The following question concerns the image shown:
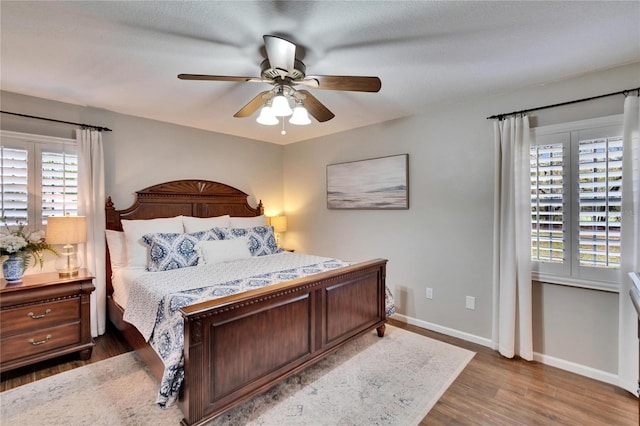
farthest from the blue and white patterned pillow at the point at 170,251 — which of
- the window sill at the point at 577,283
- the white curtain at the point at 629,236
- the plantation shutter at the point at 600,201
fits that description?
the white curtain at the point at 629,236

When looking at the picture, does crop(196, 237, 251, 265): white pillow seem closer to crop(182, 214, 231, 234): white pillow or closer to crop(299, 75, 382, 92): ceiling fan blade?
crop(182, 214, 231, 234): white pillow

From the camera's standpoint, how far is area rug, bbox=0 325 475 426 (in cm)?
197

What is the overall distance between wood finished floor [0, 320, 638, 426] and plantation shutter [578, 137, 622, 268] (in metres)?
0.95

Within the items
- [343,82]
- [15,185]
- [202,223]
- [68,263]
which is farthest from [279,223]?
[343,82]

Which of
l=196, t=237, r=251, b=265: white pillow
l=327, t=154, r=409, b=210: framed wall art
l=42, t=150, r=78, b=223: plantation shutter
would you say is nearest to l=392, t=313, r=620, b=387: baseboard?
l=327, t=154, r=409, b=210: framed wall art

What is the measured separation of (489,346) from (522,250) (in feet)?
3.33

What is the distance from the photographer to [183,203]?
12.6 ft

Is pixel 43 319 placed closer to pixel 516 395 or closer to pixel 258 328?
pixel 258 328

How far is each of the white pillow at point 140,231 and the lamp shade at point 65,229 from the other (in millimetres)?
396

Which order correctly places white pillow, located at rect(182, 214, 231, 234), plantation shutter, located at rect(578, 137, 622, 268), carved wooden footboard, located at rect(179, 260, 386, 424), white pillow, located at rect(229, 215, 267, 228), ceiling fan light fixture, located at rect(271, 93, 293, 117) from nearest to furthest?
carved wooden footboard, located at rect(179, 260, 386, 424) < ceiling fan light fixture, located at rect(271, 93, 293, 117) < plantation shutter, located at rect(578, 137, 622, 268) < white pillow, located at rect(182, 214, 231, 234) < white pillow, located at rect(229, 215, 267, 228)

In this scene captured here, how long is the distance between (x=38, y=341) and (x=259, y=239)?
6.95 feet

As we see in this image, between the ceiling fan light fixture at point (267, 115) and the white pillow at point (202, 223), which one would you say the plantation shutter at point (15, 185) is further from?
the ceiling fan light fixture at point (267, 115)

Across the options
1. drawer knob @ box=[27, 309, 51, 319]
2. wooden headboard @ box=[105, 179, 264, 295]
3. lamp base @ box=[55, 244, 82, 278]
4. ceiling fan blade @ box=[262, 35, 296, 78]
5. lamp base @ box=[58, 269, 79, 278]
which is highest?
ceiling fan blade @ box=[262, 35, 296, 78]

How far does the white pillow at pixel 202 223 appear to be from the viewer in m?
3.55
